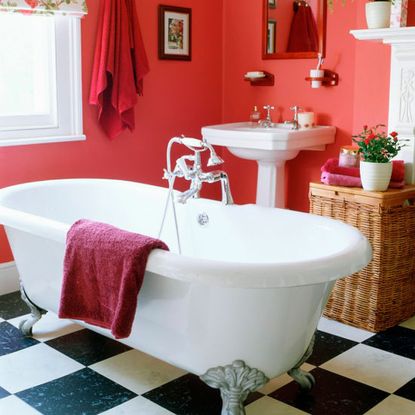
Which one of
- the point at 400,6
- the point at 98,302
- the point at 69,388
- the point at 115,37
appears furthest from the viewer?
the point at 115,37

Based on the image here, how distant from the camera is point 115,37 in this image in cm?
396

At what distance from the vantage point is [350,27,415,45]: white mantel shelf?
3.21 m

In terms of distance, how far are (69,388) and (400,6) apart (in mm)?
2350

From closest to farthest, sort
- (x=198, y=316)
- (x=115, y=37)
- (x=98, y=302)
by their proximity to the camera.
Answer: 1. (x=198, y=316)
2. (x=98, y=302)
3. (x=115, y=37)

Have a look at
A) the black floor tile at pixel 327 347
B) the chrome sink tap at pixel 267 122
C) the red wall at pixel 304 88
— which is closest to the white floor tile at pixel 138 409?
the black floor tile at pixel 327 347

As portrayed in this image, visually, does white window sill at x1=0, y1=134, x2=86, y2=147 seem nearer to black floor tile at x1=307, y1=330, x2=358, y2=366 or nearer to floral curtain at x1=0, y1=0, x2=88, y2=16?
floral curtain at x1=0, y1=0, x2=88, y2=16

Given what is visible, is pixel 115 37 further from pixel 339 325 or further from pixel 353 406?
pixel 353 406

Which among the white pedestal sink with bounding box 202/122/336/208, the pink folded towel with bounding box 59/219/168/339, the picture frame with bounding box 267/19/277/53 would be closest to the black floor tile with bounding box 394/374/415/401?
the pink folded towel with bounding box 59/219/168/339

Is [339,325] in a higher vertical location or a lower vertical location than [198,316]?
lower

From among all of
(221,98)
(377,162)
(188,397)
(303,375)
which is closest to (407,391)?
Answer: (303,375)

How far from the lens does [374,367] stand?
2.84 meters

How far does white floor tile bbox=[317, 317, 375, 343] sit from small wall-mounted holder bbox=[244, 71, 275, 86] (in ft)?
5.84

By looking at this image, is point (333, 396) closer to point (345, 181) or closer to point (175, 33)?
point (345, 181)

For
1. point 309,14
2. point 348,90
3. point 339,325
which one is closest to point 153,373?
point 339,325
